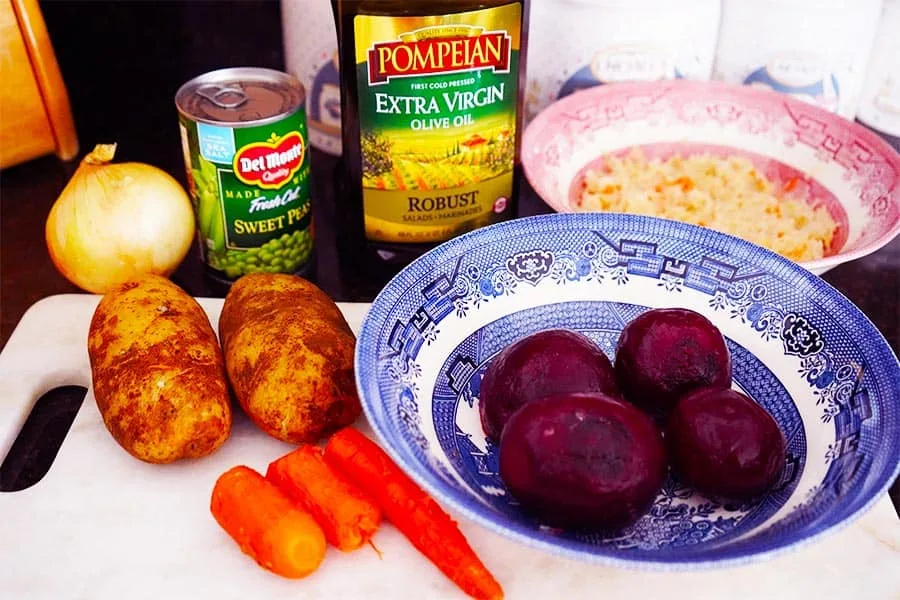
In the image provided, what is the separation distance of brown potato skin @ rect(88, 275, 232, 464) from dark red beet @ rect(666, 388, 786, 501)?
0.46 meters

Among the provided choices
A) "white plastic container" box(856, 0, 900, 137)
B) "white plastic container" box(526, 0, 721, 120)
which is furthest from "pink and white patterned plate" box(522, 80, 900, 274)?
"white plastic container" box(856, 0, 900, 137)

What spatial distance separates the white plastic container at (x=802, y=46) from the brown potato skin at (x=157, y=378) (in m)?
0.92

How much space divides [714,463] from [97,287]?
80 cm

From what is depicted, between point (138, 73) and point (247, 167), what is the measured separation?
0.74m

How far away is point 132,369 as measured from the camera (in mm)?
926

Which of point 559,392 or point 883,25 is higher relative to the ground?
point 883,25

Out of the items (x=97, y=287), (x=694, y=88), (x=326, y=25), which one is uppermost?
(x=326, y=25)

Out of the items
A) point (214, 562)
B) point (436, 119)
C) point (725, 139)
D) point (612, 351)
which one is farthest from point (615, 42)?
point (214, 562)

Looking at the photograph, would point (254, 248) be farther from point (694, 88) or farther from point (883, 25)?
point (883, 25)

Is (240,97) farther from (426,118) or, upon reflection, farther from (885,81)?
(885,81)

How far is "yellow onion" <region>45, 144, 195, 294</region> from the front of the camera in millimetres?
1116

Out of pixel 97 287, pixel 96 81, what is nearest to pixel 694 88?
pixel 97 287

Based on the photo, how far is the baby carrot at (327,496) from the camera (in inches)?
34.0

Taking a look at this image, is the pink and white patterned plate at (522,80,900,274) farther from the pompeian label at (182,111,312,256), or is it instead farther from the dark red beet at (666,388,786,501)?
the dark red beet at (666,388,786,501)
